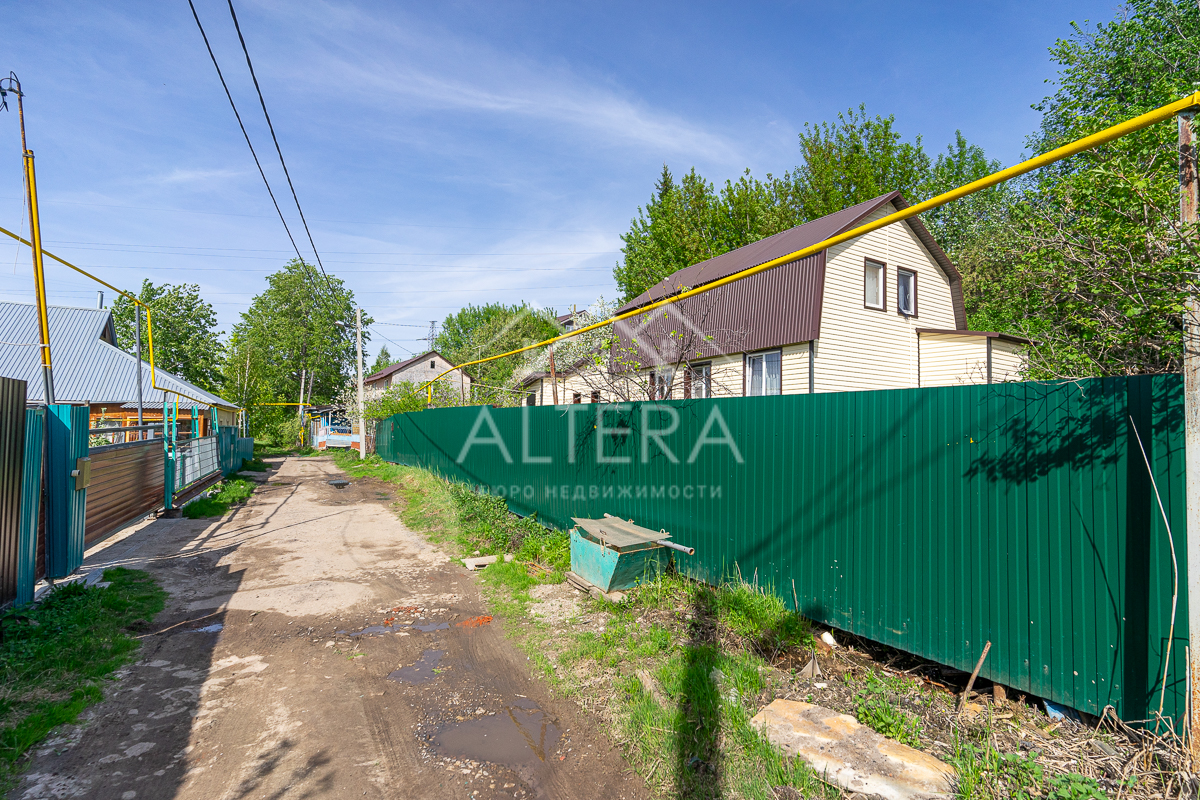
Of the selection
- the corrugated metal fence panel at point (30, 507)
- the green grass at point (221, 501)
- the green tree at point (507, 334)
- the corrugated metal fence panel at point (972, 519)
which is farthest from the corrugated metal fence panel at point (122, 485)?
the green tree at point (507, 334)

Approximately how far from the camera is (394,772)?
3.02 meters

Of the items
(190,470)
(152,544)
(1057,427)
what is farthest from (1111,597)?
(190,470)

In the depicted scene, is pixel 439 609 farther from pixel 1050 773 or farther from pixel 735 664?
pixel 1050 773

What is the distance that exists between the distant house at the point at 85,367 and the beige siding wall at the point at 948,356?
79.0 ft

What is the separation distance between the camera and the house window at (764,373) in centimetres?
1416

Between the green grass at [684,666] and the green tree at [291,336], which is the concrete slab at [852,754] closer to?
the green grass at [684,666]

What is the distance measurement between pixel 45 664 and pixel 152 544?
4.87m

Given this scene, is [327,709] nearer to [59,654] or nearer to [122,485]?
[59,654]

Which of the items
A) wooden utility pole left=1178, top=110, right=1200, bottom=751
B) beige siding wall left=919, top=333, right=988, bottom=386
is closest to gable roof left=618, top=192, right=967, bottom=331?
beige siding wall left=919, top=333, right=988, bottom=386

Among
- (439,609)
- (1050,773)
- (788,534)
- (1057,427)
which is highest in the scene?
(1057,427)

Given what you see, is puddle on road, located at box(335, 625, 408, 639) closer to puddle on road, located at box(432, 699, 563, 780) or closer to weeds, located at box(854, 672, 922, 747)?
puddle on road, located at box(432, 699, 563, 780)

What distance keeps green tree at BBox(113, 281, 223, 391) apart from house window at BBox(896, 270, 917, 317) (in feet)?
149

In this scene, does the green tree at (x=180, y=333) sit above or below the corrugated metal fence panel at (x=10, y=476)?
above

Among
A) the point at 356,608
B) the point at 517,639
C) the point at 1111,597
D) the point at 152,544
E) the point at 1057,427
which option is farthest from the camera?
the point at 152,544
